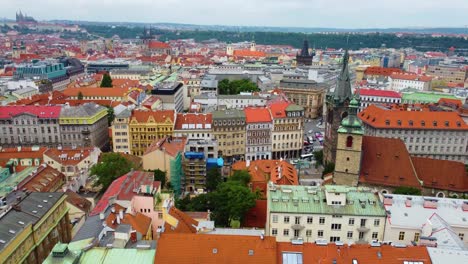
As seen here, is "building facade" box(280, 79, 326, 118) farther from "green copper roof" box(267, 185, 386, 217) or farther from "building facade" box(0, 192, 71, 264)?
"building facade" box(0, 192, 71, 264)

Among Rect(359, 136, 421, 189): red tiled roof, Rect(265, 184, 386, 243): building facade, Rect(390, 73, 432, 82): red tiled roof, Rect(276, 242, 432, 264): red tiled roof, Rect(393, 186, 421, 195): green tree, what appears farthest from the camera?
Rect(390, 73, 432, 82): red tiled roof

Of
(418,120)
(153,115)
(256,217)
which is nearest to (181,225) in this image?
(256,217)

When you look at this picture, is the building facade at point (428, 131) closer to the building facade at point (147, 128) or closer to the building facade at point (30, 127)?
the building facade at point (147, 128)

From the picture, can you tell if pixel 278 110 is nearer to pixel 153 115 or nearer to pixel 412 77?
pixel 153 115

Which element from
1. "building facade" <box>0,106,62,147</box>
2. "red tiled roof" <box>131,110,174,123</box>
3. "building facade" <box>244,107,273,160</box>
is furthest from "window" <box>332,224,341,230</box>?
"building facade" <box>0,106,62,147</box>

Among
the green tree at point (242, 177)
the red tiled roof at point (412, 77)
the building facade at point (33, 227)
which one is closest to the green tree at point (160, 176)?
the green tree at point (242, 177)

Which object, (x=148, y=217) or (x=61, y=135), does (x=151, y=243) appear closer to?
(x=148, y=217)

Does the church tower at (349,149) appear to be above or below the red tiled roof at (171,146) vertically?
above
